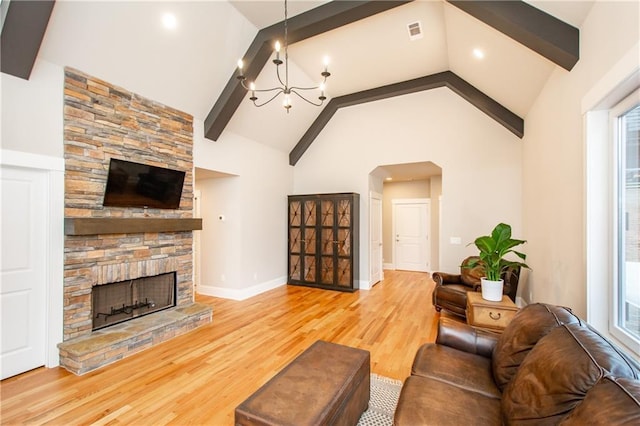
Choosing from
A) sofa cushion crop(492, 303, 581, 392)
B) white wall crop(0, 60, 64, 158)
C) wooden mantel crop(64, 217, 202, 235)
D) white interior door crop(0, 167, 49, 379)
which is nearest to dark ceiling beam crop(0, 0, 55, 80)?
Answer: white wall crop(0, 60, 64, 158)

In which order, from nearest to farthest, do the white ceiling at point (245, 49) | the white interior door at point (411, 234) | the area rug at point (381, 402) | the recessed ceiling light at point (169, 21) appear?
the area rug at point (381, 402), the white ceiling at point (245, 49), the recessed ceiling light at point (169, 21), the white interior door at point (411, 234)

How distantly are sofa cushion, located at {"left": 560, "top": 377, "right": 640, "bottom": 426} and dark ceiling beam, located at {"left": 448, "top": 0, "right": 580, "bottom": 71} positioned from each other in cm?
273

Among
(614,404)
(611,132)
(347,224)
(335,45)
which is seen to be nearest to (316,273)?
(347,224)

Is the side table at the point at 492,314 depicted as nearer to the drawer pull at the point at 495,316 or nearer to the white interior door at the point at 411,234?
the drawer pull at the point at 495,316

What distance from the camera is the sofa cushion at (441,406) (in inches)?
56.2

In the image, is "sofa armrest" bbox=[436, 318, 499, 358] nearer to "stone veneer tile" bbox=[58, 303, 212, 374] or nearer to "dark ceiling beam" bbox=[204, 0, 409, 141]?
"stone veneer tile" bbox=[58, 303, 212, 374]

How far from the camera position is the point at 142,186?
3703 millimetres

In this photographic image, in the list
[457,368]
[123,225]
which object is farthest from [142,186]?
[457,368]

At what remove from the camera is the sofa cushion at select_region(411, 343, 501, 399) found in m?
1.79

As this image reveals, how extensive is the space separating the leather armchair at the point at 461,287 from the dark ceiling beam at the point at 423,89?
236 cm

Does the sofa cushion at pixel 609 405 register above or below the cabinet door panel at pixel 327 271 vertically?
above

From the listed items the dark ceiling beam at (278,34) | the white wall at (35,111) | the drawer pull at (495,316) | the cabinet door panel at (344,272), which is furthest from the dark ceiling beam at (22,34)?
the cabinet door panel at (344,272)

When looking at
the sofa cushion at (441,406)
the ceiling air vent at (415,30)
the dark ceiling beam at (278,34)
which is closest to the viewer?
the sofa cushion at (441,406)

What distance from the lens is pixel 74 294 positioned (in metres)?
3.10
